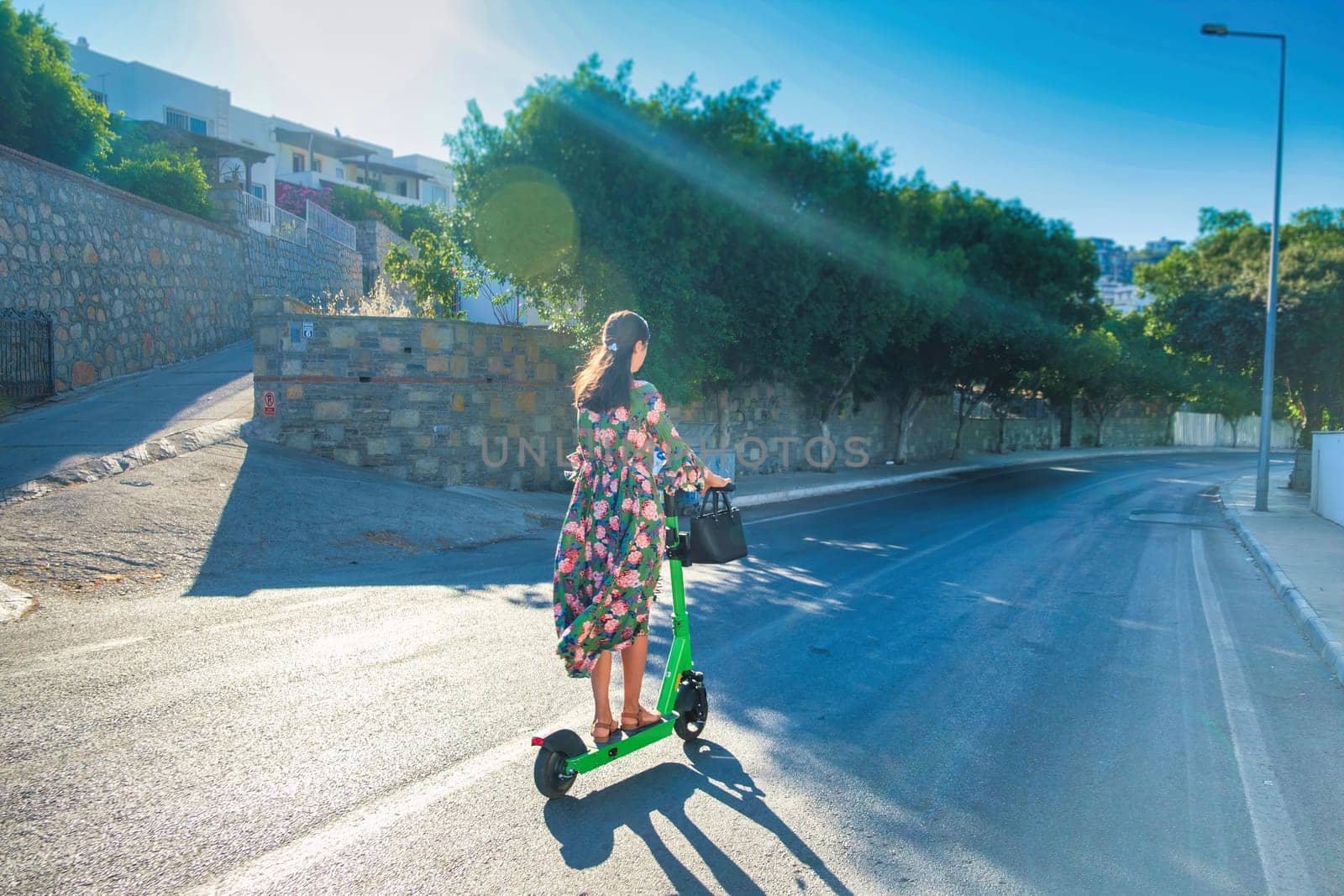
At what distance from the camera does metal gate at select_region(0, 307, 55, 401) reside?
13.2 meters

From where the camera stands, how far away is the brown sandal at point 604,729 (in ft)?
13.3

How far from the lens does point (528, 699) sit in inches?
195

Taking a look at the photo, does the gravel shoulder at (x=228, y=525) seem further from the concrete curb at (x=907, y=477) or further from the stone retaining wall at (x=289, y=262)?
the stone retaining wall at (x=289, y=262)

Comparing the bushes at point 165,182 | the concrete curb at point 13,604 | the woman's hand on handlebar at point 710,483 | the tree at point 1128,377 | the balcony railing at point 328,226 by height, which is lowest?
the concrete curb at point 13,604

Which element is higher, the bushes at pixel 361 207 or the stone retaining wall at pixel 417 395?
the bushes at pixel 361 207

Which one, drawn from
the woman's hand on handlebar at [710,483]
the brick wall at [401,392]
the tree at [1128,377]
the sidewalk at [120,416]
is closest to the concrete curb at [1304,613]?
the woman's hand on handlebar at [710,483]

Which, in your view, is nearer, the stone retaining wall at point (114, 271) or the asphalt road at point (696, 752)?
the asphalt road at point (696, 752)

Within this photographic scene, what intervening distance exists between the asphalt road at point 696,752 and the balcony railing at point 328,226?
21.9m

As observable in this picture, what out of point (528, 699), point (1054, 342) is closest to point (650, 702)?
point (528, 699)

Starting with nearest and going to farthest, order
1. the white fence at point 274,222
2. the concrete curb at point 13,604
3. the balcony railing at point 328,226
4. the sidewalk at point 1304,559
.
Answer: the concrete curb at point 13,604 < the sidewalk at point 1304,559 < the white fence at point 274,222 < the balcony railing at point 328,226

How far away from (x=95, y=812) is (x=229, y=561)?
18.5ft

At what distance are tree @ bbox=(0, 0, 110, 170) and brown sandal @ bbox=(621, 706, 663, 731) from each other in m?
21.1

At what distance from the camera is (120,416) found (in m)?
12.5

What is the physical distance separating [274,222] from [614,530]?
2355 centimetres
